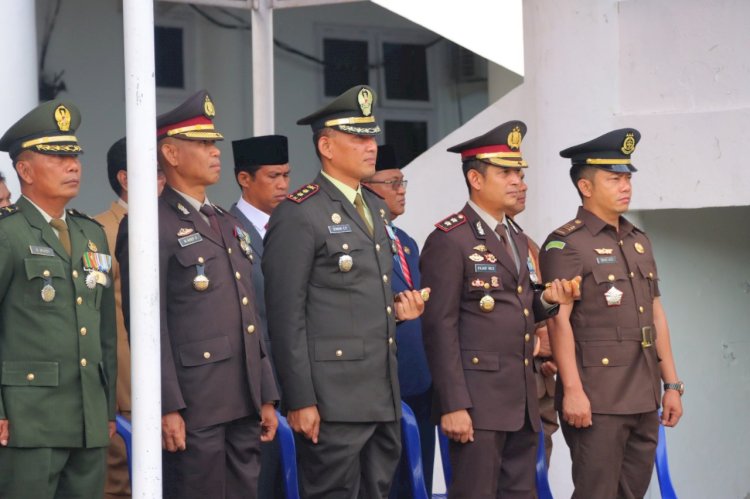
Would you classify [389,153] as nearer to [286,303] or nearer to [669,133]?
[669,133]

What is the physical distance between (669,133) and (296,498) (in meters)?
3.15

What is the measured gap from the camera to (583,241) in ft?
19.0

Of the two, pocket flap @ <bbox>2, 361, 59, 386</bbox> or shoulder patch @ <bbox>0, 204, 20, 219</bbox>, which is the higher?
shoulder patch @ <bbox>0, 204, 20, 219</bbox>

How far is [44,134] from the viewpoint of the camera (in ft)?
15.2

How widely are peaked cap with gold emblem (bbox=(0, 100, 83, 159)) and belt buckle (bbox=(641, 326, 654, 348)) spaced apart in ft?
7.98

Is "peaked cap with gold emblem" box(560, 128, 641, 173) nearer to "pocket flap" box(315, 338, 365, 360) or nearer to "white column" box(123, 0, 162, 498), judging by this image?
"pocket flap" box(315, 338, 365, 360)

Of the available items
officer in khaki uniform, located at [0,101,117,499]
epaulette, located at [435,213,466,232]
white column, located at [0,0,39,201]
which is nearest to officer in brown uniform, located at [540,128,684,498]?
epaulette, located at [435,213,466,232]

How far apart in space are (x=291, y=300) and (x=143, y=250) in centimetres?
79

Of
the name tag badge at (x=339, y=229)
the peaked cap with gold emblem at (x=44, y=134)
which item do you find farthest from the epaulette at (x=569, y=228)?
the peaked cap with gold emblem at (x=44, y=134)

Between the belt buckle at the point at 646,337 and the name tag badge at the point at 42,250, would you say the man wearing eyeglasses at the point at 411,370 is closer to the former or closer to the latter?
the belt buckle at the point at 646,337

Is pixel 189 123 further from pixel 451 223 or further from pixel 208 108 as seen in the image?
pixel 451 223

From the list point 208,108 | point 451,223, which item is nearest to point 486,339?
point 451,223

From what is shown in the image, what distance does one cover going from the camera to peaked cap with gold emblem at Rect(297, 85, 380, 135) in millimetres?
5125

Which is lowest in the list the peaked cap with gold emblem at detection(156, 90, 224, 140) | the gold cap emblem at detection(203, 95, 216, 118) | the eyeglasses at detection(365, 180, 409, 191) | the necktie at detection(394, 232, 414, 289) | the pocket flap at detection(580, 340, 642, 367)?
the pocket flap at detection(580, 340, 642, 367)
